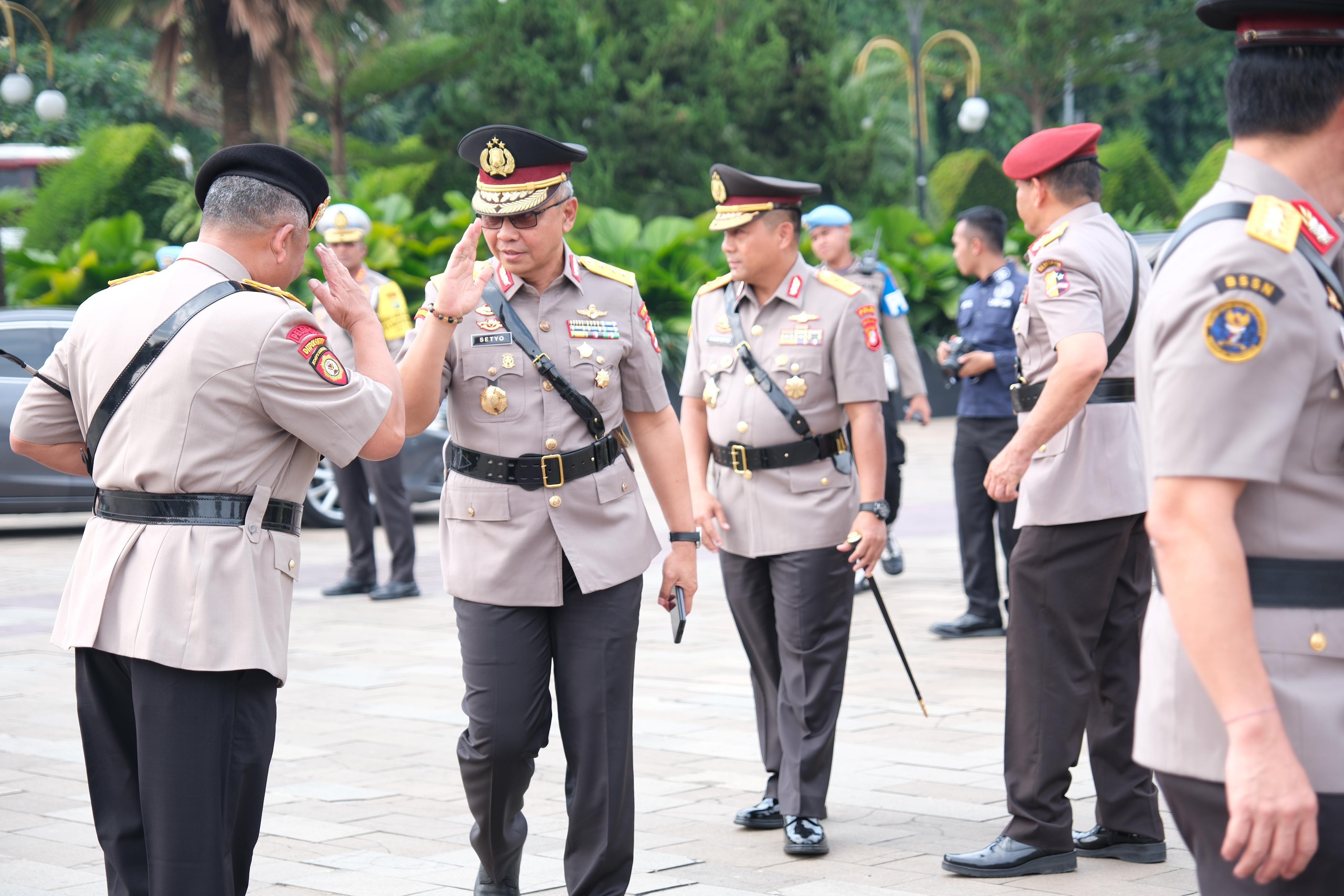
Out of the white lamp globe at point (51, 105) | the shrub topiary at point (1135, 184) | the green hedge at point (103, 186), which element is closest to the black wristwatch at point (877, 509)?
the green hedge at point (103, 186)

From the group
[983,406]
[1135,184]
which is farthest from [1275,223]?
[1135,184]

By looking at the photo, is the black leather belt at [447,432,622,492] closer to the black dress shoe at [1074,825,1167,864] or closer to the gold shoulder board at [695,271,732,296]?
the gold shoulder board at [695,271,732,296]

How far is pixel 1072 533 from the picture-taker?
15.3 ft

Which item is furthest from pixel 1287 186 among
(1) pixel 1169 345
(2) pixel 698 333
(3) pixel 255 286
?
(2) pixel 698 333

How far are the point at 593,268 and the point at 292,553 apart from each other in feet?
4.77

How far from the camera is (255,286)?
127 inches

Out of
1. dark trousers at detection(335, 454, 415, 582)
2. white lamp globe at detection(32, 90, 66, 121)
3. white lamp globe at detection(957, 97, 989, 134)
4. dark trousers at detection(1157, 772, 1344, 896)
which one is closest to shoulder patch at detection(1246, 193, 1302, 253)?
dark trousers at detection(1157, 772, 1344, 896)

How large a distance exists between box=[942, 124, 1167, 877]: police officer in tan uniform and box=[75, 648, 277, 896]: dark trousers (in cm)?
210

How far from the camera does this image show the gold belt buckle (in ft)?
13.6

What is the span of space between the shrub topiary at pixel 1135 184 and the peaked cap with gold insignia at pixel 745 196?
83.8 feet

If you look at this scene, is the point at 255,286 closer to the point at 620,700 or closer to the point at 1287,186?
the point at 620,700

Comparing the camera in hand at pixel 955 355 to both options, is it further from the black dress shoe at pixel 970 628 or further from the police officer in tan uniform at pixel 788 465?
the police officer in tan uniform at pixel 788 465

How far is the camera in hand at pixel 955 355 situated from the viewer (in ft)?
27.7

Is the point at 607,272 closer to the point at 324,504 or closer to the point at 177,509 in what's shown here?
the point at 177,509
